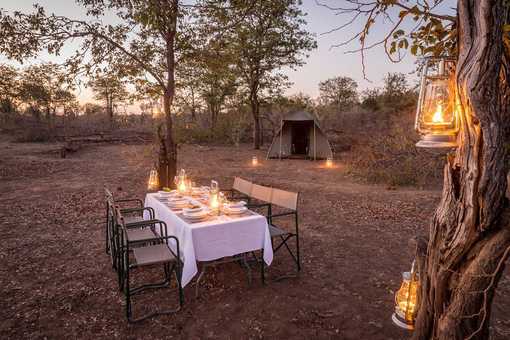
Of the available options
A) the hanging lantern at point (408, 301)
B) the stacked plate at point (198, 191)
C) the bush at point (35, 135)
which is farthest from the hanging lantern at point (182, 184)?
the bush at point (35, 135)

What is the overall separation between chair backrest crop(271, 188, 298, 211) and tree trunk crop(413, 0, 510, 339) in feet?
7.67

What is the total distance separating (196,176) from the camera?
1045cm

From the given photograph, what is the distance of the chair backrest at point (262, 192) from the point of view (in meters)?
4.45

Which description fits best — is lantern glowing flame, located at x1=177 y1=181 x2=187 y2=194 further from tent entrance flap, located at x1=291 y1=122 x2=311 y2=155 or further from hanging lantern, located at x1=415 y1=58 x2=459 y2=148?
tent entrance flap, located at x1=291 y1=122 x2=311 y2=155

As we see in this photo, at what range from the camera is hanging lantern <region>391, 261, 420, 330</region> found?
2076 millimetres

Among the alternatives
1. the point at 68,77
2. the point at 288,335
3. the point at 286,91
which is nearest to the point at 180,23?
the point at 68,77

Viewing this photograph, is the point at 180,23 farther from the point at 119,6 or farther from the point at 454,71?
the point at 454,71

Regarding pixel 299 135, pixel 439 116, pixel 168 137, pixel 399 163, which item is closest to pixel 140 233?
pixel 439 116

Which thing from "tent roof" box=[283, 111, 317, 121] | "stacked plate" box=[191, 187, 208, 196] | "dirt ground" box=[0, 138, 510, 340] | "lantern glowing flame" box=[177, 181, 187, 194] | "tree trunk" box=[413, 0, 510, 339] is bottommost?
"dirt ground" box=[0, 138, 510, 340]

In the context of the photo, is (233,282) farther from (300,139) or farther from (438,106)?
(300,139)

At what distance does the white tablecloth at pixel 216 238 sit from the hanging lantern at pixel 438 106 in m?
2.27

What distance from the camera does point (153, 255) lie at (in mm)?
3285

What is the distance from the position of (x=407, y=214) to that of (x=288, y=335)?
15.1 feet

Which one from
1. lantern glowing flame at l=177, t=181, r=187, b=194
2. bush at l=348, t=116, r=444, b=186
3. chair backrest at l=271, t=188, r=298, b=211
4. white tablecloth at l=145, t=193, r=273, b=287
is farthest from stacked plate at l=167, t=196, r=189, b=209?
bush at l=348, t=116, r=444, b=186
